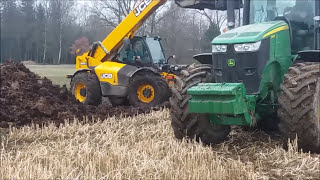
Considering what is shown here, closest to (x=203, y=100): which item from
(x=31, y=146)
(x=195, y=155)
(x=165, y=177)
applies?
(x=195, y=155)

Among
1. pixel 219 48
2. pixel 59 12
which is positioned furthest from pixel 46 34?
pixel 219 48

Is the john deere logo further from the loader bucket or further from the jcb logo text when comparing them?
the jcb logo text

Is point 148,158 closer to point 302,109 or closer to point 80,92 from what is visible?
point 302,109

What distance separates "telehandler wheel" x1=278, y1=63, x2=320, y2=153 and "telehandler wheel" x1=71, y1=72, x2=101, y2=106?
6.81m

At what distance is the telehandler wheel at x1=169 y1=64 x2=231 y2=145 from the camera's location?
591 centimetres

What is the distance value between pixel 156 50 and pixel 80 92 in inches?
97.0

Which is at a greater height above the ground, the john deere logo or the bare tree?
the bare tree

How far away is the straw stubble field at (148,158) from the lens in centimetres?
443

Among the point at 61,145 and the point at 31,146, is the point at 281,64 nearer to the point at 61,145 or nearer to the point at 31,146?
the point at 61,145

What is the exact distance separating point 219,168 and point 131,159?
106cm

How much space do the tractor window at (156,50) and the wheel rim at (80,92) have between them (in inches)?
82.8

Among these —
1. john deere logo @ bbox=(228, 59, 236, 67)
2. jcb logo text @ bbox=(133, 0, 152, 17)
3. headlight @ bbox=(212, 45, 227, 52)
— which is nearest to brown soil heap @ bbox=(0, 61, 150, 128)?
jcb logo text @ bbox=(133, 0, 152, 17)

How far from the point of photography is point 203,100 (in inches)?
213

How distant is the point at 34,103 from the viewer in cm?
941
